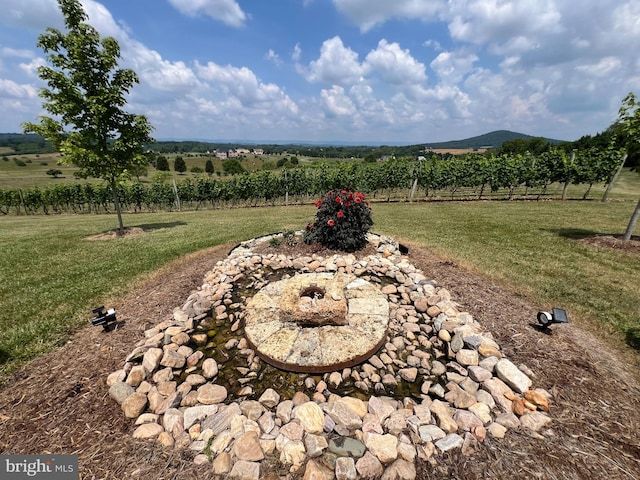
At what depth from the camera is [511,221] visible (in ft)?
33.8

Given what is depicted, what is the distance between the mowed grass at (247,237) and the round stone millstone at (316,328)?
246 cm

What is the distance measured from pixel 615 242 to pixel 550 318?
599 cm

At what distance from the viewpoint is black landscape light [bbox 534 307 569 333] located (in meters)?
3.01

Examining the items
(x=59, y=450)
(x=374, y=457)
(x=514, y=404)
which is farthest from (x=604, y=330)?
(x=59, y=450)

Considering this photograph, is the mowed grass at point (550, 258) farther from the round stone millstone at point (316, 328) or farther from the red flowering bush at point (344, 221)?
the round stone millstone at point (316, 328)

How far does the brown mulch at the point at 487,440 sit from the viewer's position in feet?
6.14

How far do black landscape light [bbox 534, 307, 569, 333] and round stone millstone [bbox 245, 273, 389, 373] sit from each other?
1853 mm

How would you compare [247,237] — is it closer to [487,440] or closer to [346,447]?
[346,447]

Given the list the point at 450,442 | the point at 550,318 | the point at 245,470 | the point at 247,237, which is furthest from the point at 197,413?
the point at 247,237

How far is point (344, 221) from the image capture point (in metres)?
5.69

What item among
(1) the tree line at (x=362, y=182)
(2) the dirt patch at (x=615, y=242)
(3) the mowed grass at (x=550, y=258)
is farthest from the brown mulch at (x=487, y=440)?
(1) the tree line at (x=362, y=182)

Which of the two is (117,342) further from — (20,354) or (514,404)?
(514,404)

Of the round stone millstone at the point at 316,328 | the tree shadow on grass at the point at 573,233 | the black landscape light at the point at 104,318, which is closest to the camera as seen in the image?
the round stone millstone at the point at 316,328

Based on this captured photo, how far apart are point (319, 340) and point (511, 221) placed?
34.7 ft
